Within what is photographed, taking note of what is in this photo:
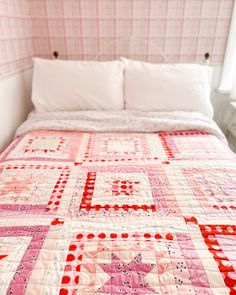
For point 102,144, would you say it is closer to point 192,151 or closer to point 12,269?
point 192,151

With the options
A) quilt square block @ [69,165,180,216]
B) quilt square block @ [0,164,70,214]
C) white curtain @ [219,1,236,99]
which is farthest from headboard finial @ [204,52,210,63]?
quilt square block @ [0,164,70,214]

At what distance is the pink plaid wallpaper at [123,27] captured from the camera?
2.12m

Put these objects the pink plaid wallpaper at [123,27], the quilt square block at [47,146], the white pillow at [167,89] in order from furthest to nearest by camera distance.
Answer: the pink plaid wallpaper at [123,27], the white pillow at [167,89], the quilt square block at [47,146]

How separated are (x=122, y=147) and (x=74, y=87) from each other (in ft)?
2.16

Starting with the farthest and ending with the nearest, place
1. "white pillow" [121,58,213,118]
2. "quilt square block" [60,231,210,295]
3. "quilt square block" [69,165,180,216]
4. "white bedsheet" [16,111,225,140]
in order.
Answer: "white pillow" [121,58,213,118]
"white bedsheet" [16,111,225,140]
"quilt square block" [69,165,180,216]
"quilt square block" [60,231,210,295]

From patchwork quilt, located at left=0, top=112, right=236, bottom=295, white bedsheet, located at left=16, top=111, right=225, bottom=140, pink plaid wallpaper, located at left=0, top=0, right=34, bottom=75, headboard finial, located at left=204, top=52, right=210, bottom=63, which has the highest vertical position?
pink plaid wallpaper, located at left=0, top=0, right=34, bottom=75

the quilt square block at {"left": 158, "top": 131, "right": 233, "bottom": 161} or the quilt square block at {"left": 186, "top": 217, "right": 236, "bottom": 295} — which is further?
the quilt square block at {"left": 158, "top": 131, "right": 233, "bottom": 161}

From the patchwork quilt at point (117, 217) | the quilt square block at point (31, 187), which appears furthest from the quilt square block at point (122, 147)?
the quilt square block at point (31, 187)

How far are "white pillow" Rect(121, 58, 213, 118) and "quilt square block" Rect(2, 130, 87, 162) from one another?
20.9 inches

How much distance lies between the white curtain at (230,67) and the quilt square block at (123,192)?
1.35m

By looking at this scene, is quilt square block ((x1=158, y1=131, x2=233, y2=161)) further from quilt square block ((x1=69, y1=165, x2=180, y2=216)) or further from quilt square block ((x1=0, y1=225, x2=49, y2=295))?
quilt square block ((x1=0, y1=225, x2=49, y2=295))

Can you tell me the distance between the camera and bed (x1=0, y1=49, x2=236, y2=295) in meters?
0.77

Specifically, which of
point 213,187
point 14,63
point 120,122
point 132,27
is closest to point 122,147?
point 120,122

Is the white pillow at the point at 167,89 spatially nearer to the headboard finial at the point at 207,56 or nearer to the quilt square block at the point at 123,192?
the headboard finial at the point at 207,56
